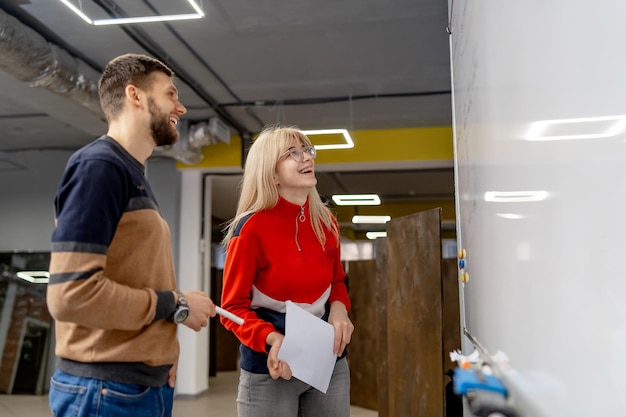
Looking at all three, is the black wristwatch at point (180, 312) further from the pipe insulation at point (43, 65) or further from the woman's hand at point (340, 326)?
the pipe insulation at point (43, 65)

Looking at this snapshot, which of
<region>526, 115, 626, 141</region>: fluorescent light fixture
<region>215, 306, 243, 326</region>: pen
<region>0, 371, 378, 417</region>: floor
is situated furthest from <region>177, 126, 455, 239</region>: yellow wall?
<region>526, 115, 626, 141</region>: fluorescent light fixture

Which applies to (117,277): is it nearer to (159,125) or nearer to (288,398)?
(159,125)

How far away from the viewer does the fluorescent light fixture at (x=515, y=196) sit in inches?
29.0

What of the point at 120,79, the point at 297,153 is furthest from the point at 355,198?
the point at 120,79

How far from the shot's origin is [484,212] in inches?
56.4

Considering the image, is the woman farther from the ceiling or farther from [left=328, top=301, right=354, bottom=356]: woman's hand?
the ceiling

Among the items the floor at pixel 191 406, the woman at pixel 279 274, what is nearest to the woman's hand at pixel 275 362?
the woman at pixel 279 274

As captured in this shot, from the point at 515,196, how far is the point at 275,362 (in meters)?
0.88

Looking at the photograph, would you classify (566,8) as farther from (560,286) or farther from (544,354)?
(544,354)

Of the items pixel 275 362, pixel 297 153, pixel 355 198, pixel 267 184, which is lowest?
pixel 275 362

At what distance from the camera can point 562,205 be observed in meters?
0.62

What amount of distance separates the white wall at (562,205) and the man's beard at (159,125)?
2.42ft

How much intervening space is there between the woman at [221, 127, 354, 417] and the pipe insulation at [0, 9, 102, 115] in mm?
2711

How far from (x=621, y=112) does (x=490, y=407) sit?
1.67 feet
